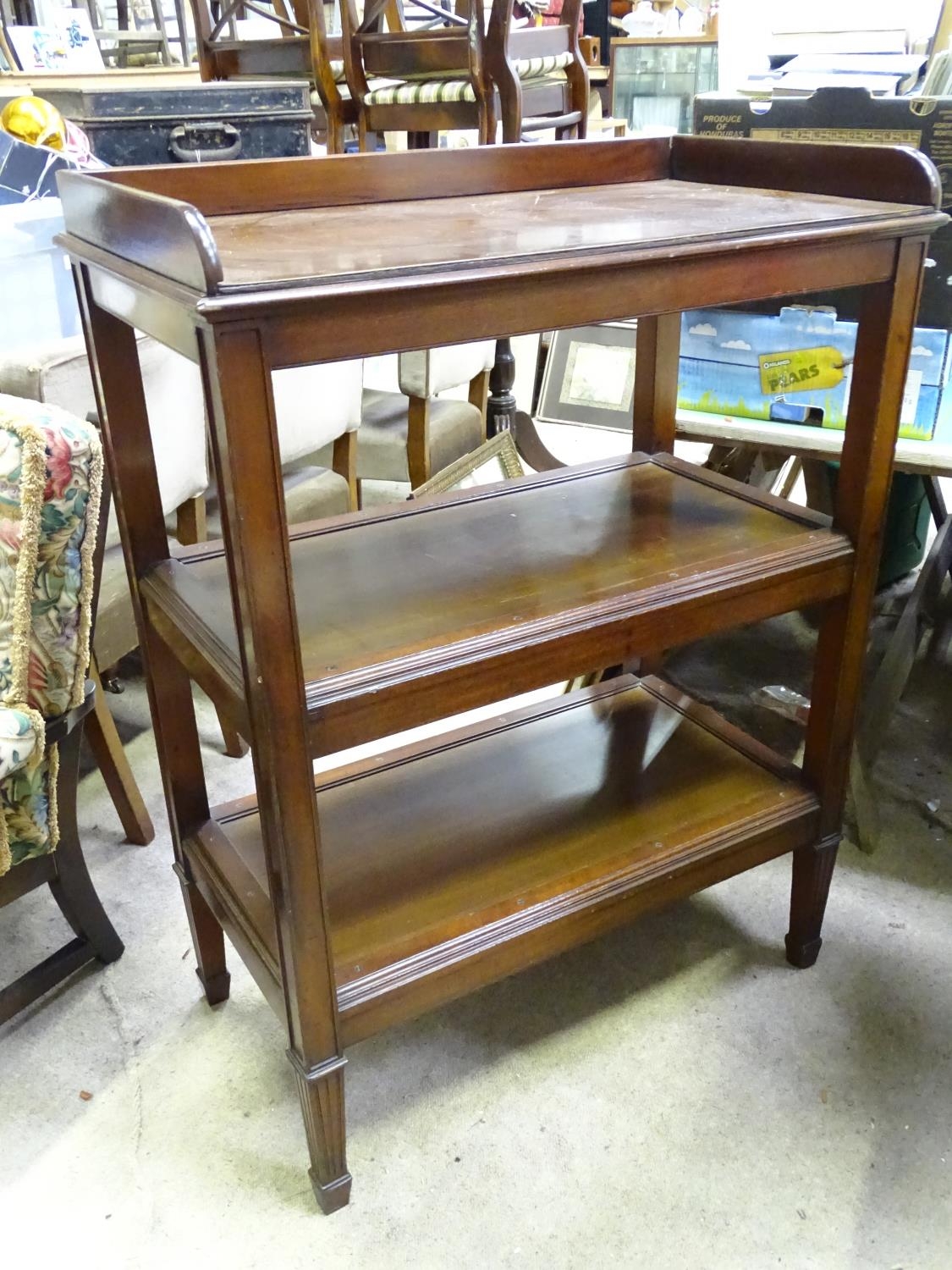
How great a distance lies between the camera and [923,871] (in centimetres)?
157

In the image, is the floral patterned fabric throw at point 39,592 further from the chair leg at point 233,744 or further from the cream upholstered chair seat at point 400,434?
the cream upholstered chair seat at point 400,434

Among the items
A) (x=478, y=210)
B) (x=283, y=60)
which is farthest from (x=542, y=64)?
(x=478, y=210)

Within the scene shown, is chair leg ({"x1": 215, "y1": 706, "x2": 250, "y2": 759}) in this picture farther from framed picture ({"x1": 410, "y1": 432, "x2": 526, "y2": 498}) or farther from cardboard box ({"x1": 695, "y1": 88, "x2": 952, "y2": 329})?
cardboard box ({"x1": 695, "y1": 88, "x2": 952, "y2": 329})

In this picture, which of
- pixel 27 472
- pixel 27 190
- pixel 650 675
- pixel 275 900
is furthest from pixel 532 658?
pixel 27 190

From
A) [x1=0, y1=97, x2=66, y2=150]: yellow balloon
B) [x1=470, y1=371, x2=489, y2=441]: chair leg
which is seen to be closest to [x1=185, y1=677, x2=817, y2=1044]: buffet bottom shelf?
[x1=0, y1=97, x2=66, y2=150]: yellow balloon

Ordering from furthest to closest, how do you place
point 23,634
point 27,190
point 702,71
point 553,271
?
1. point 702,71
2. point 27,190
3. point 23,634
4. point 553,271

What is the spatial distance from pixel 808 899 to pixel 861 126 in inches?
42.6

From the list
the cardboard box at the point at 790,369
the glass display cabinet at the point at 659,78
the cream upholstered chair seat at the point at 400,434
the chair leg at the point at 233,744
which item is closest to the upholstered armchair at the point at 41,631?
the chair leg at the point at 233,744

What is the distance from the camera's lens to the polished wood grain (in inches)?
36.1

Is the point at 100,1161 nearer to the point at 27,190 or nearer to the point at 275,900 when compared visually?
the point at 275,900

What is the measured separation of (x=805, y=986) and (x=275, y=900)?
0.79 meters

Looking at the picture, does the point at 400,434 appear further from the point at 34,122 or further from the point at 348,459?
the point at 34,122

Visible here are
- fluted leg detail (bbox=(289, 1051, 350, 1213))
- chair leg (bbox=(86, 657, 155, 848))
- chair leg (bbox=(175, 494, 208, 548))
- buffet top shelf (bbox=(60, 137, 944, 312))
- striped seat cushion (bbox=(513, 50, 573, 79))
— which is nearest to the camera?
buffet top shelf (bbox=(60, 137, 944, 312))

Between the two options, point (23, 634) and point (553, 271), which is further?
point (23, 634)
